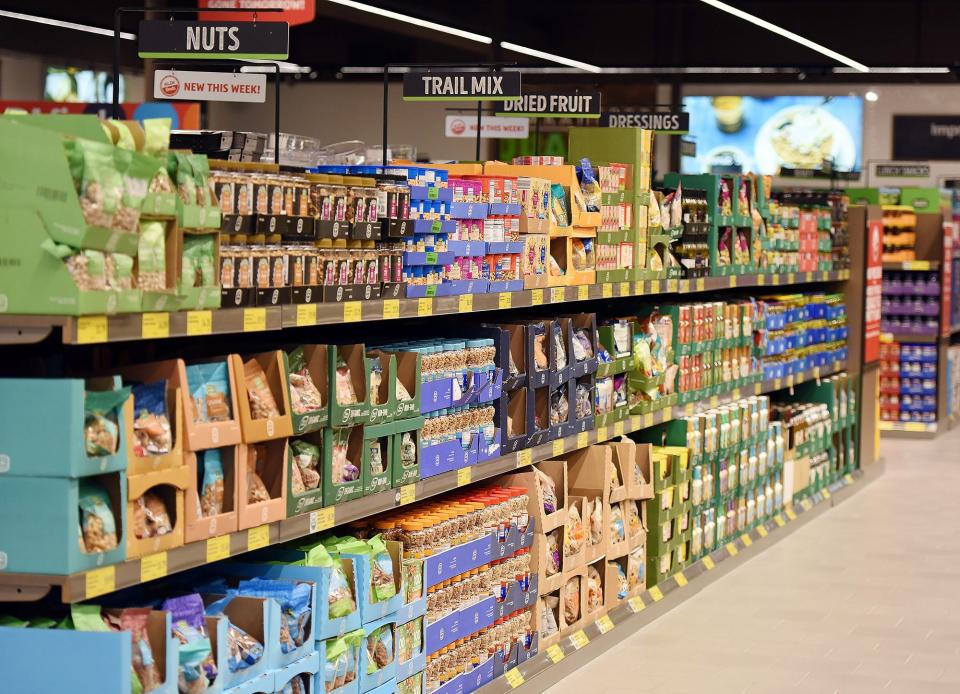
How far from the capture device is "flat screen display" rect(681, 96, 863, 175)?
21.2 metres

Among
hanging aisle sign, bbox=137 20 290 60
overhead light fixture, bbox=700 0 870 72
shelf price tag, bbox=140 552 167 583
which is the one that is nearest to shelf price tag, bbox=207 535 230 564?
shelf price tag, bbox=140 552 167 583

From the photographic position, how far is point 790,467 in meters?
8.73

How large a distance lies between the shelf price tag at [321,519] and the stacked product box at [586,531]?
153cm

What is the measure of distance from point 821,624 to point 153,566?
4059mm

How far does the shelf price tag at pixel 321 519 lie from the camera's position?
3793 millimetres

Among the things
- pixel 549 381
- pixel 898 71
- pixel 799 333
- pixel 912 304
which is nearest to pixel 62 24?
pixel 912 304

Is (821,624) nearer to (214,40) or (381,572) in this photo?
(381,572)

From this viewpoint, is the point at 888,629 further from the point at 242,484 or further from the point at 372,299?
the point at 242,484

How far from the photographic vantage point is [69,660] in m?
2.93

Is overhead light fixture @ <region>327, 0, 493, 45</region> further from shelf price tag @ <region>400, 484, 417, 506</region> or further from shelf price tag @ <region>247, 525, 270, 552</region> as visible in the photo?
shelf price tag @ <region>247, 525, 270, 552</region>

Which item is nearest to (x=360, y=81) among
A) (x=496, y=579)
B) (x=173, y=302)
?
(x=496, y=579)

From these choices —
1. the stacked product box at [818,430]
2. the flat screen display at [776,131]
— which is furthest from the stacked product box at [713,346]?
the flat screen display at [776,131]

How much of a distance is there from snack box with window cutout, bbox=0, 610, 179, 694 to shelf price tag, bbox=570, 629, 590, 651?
2.91 metres

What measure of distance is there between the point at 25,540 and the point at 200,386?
62cm
